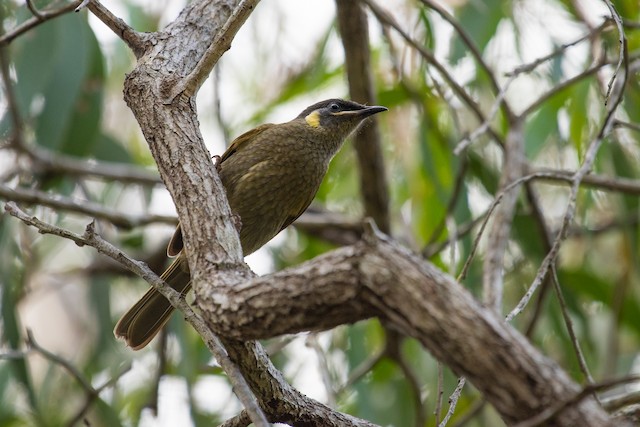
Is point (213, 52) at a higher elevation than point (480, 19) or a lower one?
lower

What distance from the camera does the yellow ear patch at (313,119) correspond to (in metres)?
4.22

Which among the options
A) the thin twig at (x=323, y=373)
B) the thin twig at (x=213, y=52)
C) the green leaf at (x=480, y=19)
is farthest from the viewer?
the green leaf at (x=480, y=19)

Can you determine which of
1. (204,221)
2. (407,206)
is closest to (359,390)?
(407,206)

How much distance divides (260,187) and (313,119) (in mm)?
671

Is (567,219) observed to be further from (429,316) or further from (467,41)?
(467,41)

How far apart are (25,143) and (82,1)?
95.9 inches

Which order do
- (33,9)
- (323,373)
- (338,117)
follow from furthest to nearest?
(338,117)
(323,373)
(33,9)

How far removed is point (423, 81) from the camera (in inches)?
203

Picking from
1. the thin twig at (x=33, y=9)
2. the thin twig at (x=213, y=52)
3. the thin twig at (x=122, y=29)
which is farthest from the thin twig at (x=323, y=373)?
the thin twig at (x=33, y=9)

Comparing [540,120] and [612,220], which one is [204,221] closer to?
[540,120]

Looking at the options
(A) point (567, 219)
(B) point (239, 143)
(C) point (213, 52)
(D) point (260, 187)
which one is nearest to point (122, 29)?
(C) point (213, 52)

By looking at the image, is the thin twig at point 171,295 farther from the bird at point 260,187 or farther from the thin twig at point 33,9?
the bird at point 260,187

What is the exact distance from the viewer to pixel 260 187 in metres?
3.77

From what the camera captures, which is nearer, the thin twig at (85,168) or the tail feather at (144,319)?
the tail feather at (144,319)
